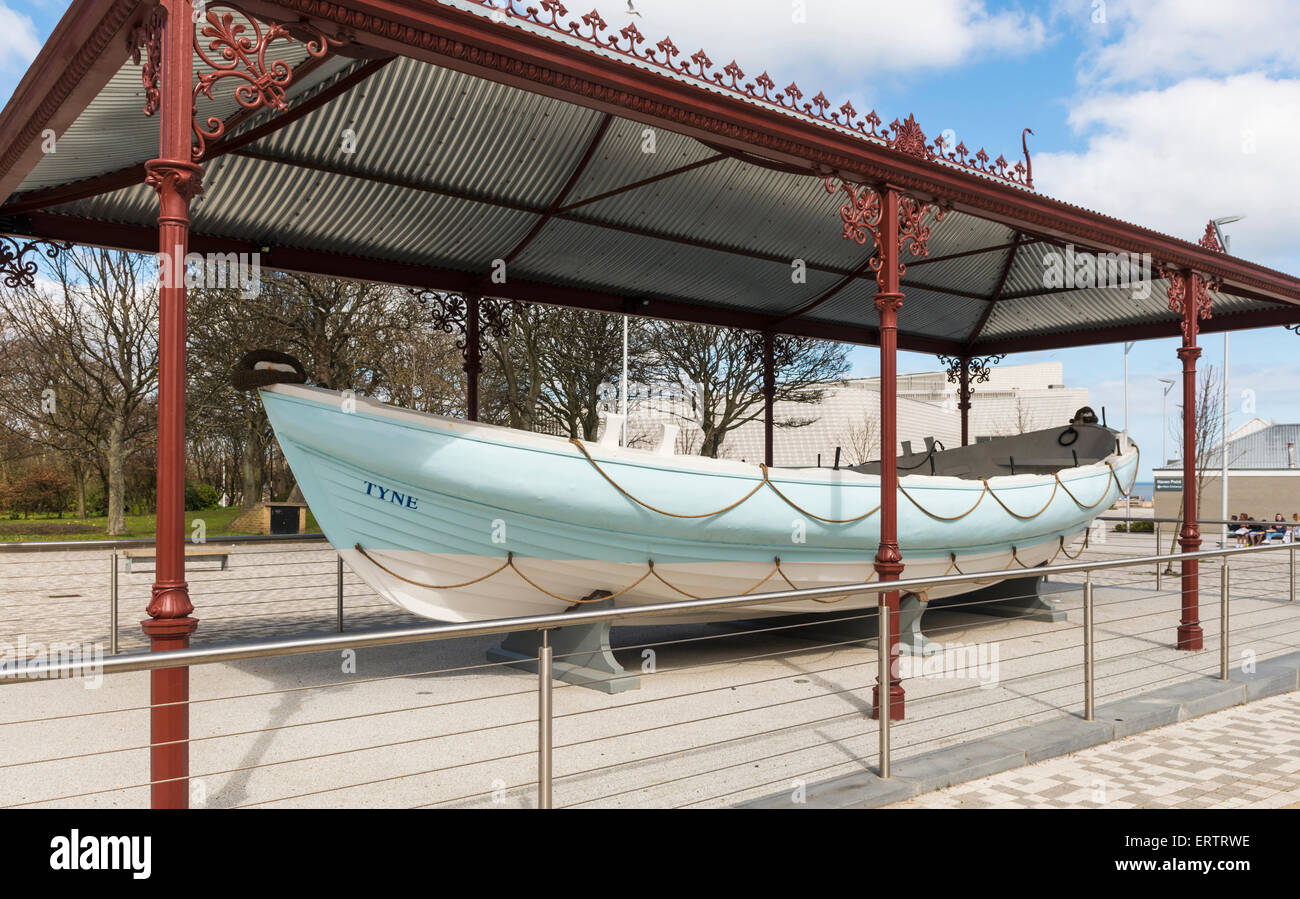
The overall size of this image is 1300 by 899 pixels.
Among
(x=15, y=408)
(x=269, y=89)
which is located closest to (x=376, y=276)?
(x=269, y=89)

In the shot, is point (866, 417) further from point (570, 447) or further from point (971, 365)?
point (570, 447)

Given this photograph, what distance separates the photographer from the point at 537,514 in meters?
6.19

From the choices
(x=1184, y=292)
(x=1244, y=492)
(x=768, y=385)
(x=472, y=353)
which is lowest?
(x=1244, y=492)

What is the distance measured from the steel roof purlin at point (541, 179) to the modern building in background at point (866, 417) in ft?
17.8

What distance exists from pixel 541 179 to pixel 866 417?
3086cm

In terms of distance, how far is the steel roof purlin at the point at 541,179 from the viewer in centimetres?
446

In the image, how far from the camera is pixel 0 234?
6.85m

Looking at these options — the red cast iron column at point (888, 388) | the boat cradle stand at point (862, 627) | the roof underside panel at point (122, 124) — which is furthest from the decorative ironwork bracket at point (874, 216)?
the roof underside panel at point (122, 124)

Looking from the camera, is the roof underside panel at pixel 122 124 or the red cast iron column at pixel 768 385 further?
the red cast iron column at pixel 768 385

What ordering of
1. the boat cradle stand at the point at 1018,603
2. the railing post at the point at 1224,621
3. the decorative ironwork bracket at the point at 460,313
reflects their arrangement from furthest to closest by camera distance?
the boat cradle stand at the point at 1018,603 → the decorative ironwork bracket at the point at 460,313 → the railing post at the point at 1224,621

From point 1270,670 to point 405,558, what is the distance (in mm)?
6616

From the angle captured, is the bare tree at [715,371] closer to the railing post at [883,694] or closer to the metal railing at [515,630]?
the railing post at [883,694]

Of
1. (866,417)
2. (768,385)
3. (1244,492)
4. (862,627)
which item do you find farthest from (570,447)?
(1244,492)
